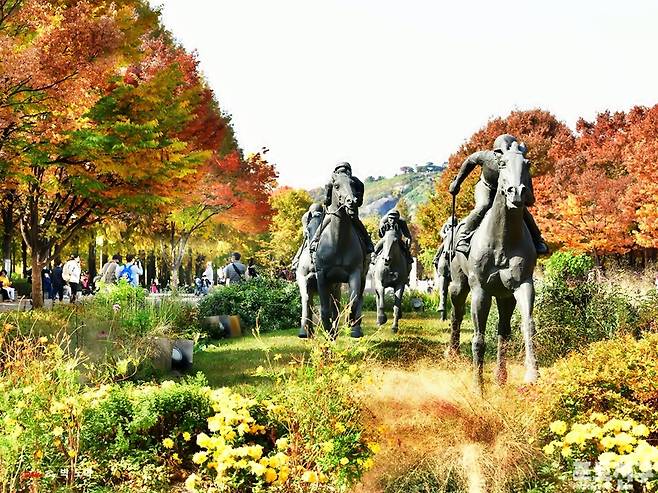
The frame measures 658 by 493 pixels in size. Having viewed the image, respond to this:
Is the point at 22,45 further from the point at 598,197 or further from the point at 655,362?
the point at 598,197

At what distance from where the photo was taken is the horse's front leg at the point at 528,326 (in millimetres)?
7871

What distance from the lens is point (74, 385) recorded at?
6.34 meters

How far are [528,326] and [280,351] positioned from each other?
20.0 feet

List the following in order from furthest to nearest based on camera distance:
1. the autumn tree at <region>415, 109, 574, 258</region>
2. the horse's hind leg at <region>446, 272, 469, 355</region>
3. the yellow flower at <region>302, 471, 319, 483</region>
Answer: the autumn tree at <region>415, 109, 574, 258</region>
the horse's hind leg at <region>446, 272, 469, 355</region>
the yellow flower at <region>302, 471, 319, 483</region>

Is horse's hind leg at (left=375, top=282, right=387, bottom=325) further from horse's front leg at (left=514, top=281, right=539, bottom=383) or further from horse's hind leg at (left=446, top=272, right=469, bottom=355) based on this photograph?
horse's front leg at (left=514, top=281, right=539, bottom=383)

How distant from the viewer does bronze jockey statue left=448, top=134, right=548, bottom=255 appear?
8.52 m

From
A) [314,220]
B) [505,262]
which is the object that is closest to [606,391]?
[505,262]

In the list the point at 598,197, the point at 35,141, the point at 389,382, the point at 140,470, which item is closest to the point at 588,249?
the point at 598,197

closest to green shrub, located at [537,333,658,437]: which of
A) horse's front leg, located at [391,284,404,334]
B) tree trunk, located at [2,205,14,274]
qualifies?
horse's front leg, located at [391,284,404,334]

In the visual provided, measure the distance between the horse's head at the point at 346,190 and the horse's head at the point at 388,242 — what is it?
7.09 meters

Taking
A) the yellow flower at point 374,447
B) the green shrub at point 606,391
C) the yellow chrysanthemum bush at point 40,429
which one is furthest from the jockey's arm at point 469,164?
the yellow chrysanthemum bush at point 40,429

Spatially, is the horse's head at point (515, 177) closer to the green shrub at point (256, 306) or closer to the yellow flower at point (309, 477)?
the yellow flower at point (309, 477)

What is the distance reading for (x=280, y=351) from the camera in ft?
43.5

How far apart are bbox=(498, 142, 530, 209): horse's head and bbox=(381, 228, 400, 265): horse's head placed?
9.65 metres
